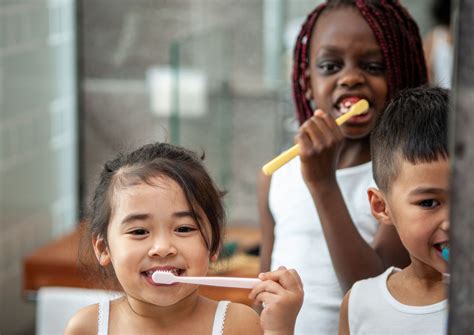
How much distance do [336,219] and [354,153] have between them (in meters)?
0.16

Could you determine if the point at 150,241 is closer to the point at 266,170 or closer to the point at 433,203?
the point at 266,170

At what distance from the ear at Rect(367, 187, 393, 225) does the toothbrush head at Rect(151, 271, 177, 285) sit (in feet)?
0.79

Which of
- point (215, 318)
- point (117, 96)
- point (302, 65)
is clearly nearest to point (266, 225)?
point (302, 65)

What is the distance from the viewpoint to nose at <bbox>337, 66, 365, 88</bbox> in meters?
1.15

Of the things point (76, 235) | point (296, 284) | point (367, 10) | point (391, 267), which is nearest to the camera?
point (296, 284)

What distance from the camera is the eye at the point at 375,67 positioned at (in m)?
1.18

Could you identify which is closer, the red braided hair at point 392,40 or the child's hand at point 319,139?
the child's hand at point 319,139

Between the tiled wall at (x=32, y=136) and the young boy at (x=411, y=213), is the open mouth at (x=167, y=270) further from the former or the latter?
the tiled wall at (x=32, y=136)

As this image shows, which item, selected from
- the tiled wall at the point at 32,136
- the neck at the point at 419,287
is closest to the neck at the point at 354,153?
the neck at the point at 419,287

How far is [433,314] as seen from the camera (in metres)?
0.95

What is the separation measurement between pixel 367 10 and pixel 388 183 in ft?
1.01

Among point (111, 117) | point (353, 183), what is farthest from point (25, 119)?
point (353, 183)

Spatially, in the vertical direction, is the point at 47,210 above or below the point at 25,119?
below

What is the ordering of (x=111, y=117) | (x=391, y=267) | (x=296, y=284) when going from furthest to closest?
(x=111, y=117) → (x=391, y=267) → (x=296, y=284)
